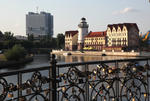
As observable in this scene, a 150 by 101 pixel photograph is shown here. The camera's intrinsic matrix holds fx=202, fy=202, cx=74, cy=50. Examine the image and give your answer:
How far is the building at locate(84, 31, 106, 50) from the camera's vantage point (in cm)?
9916

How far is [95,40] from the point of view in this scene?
101750 mm

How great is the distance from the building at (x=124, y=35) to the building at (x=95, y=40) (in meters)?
4.18

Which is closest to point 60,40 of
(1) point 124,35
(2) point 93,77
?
(1) point 124,35

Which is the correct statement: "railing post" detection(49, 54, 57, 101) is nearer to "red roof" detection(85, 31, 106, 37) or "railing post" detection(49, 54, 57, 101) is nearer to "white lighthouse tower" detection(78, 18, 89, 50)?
"red roof" detection(85, 31, 106, 37)

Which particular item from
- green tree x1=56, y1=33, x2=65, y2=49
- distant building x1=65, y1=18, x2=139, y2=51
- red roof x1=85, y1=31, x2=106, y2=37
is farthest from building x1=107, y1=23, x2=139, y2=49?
green tree x1=56, y1=33, x2=65, y2=49

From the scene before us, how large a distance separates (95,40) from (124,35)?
16.5 meters

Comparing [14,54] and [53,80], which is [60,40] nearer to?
[14,54]

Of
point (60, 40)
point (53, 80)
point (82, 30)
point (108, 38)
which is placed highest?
point (82, 30)

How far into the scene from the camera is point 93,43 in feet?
339

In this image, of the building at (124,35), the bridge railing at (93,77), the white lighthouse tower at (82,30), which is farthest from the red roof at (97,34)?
the bridge railing at (93,77)

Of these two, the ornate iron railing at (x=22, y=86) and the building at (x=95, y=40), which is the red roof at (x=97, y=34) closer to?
the building at (x=95, y=40)

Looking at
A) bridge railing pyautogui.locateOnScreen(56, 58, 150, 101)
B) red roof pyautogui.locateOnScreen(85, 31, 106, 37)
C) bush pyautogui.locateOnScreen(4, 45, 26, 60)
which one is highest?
red roof pyautogui.locateOnScreen(85, 31, 106, 37)

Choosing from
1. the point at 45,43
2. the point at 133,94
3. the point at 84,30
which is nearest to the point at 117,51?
the point at 84,30

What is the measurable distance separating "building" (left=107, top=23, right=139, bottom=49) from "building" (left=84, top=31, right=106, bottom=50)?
13.7 feet
